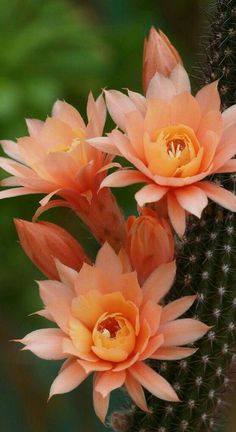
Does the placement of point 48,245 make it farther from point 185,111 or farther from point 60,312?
point 185,111

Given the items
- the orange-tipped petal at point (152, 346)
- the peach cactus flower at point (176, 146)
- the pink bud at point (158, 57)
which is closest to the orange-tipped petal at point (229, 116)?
the peach cactus flower at point (176, 146)

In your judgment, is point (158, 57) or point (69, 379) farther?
point (158, 57)

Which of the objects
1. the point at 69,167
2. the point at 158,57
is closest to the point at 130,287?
the point at 69,167

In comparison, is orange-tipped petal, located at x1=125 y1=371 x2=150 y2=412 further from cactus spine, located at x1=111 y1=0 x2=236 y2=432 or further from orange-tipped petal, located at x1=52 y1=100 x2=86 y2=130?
orange-tipped petal, located at x1=52 y1=100 x2=86 y2=130

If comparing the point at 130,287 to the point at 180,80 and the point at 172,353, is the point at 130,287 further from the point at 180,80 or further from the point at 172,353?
the point at 180,80

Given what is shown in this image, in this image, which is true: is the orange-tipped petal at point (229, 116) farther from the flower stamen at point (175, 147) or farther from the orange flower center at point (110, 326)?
the orange flower center at point (110, 326)

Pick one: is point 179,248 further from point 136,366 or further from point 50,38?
point 50,38

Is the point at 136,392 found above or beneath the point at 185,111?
beneath
